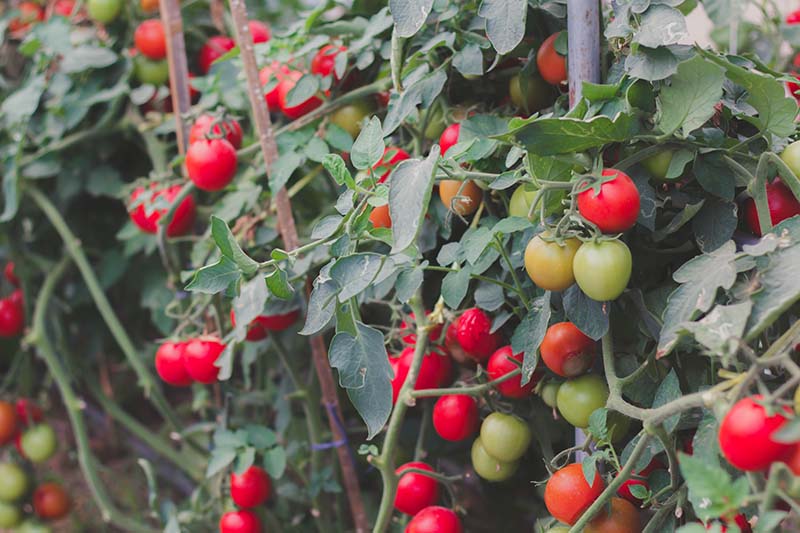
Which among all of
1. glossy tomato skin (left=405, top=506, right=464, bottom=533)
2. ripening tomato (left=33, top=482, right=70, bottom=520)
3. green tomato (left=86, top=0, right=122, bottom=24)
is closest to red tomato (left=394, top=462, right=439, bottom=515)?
glossy tomato skin (left=405, top=506, right=464, bottom=533)

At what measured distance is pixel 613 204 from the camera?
606 millimetres

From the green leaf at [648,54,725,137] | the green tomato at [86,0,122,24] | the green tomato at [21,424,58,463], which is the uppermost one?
the green leaf at [648,54,725,137]

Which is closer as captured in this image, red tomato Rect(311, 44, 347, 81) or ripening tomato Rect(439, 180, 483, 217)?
ripening tomato Rect(439, 180, 483, 217)

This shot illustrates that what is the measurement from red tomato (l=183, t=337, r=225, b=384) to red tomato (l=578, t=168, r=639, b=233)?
1.82 ft

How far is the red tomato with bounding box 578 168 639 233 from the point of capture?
0.61 meters

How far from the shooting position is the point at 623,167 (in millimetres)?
675

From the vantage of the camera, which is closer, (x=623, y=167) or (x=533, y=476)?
(x=623, y=167)

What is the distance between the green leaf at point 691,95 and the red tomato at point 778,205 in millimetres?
119

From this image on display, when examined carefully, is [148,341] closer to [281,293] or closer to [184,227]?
[184,227]

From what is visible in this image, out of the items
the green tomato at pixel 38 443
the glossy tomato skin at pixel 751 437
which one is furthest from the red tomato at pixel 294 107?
the green tomato at pixel 38 443

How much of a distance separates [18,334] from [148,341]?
0.25 m

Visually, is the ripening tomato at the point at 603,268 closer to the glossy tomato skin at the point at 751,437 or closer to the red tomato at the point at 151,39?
the glossy tomato skin at the point at 751,437

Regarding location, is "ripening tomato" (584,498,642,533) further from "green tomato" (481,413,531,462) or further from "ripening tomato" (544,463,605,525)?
"green tomato" (481,413,531,462)

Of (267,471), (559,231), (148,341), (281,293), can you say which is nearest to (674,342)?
(559,231)
